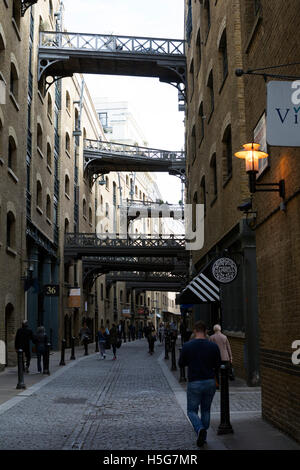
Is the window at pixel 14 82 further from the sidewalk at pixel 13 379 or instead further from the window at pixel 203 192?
the sidewalk at pixel 13 379

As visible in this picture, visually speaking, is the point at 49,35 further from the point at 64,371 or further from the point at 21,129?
the point at 64,371

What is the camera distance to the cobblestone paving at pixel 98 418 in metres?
7.99

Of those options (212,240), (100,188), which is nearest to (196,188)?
(212,240)

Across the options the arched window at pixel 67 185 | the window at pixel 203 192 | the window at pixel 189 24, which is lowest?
the window at pixel 203 192

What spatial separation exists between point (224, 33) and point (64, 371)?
11671 mm

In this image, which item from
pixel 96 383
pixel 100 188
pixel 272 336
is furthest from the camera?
pixel 100 188

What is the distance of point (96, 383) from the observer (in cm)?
1614

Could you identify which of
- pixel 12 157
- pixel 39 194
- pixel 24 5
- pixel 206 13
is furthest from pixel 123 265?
pixel 206 13

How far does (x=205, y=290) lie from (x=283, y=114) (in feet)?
34.3

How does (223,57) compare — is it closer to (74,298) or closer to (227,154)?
(227,154)

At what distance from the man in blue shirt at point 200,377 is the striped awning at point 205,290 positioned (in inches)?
361

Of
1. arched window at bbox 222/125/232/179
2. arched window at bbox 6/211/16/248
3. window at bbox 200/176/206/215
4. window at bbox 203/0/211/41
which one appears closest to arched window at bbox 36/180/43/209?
arched window at bbox 6/211/16/248
